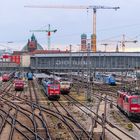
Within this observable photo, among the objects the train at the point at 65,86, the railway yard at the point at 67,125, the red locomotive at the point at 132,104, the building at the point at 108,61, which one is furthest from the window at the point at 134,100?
the building at the point at 108,61

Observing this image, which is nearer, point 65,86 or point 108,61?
point 65,86

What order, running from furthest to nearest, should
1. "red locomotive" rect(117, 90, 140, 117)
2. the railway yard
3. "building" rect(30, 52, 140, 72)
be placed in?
1. "building" rect(30, 52, 140, 72)
2. "red locomotive" rect(117, 90, 140, 117)
3. the railway yard

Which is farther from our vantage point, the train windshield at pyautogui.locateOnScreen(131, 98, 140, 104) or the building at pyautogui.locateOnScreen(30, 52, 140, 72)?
the building at pyautogui.locateOnScreen(30, 52, 140, 72)

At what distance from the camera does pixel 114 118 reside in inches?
1873

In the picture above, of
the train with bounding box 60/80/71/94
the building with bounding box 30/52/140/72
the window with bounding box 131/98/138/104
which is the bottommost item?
the train with bounding box 60/80/71/94

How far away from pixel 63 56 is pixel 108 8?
47.2 m

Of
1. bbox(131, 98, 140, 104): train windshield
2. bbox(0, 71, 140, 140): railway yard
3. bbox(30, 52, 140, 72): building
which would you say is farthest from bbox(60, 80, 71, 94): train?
bbox(131, 98, 140, 104): train windshield

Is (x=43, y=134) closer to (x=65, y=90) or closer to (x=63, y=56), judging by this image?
(x=65, y=90)

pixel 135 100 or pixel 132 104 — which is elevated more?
pixel 135 100

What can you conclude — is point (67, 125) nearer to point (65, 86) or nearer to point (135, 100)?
point (135, 100)

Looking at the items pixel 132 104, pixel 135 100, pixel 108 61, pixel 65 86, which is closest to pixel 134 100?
pixel 135 100

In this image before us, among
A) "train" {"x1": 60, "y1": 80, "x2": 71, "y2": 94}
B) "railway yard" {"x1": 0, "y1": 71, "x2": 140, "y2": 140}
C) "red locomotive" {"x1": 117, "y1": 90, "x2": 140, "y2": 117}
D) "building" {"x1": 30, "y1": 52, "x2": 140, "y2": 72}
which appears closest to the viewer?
"railway yard" {"x1": 0, "y1": 71, "x2": 140, "y2": 140}

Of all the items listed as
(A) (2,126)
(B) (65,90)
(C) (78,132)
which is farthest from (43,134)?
(B) (65,90)

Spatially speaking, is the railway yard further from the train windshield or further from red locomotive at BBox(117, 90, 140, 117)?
the train windshield
